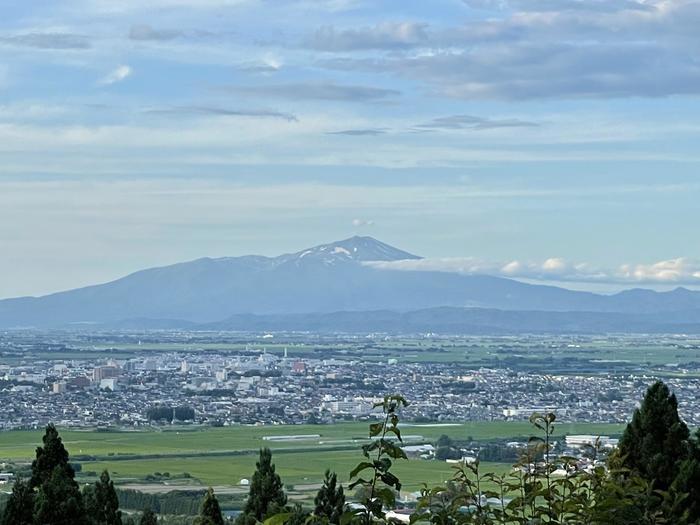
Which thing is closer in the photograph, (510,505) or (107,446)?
(510,505)

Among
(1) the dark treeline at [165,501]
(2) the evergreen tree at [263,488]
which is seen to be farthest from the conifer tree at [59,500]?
(1) the dark treeline at [165,501]

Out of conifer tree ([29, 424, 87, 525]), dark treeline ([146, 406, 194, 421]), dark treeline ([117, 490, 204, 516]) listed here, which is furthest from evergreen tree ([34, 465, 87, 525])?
dark treeline ([146, 406, 194, 421])

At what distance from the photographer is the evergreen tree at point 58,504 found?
1296 centimetres

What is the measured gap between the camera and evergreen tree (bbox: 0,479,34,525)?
1309 cm

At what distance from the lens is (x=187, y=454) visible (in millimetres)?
54344

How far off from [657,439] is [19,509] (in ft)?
19.1

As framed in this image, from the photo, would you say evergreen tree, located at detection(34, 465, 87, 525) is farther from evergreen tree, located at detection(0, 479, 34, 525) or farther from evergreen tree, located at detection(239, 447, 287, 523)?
evergreen tree, located at detection(239, 447, 287, 523)

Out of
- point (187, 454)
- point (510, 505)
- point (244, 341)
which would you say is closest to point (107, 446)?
point (187, 454)

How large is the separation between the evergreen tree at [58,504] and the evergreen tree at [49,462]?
1.13 ft

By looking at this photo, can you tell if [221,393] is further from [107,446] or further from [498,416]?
[107,446]

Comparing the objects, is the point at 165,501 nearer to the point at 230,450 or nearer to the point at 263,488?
the point at 230,450

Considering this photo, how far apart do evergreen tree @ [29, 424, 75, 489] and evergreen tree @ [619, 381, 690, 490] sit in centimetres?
527

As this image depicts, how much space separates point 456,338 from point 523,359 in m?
64.7

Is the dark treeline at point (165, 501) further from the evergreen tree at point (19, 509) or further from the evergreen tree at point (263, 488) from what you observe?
the evergreen tree at point (19, 509)
